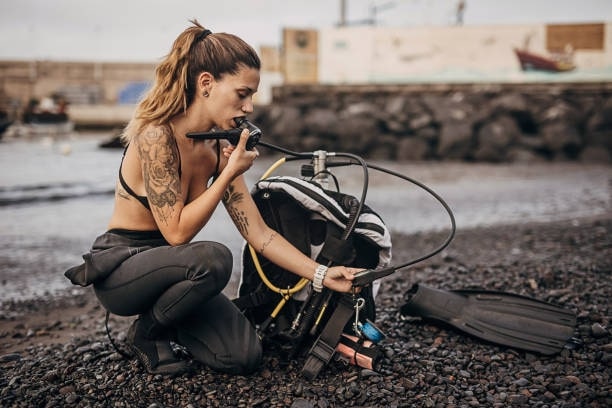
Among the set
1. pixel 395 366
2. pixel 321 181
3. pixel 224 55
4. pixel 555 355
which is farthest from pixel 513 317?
pixel 224 55

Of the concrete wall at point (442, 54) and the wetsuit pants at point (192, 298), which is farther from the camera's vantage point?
the concrete wall at point (442, 54)

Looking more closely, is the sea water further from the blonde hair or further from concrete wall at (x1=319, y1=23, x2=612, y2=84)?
concrete wall at (x1=319, y1=23, x2=612, y2=84)

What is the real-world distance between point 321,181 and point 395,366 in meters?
1.11

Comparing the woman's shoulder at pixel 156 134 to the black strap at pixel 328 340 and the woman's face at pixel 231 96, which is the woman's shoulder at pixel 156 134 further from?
the black strap at pixel 328 340

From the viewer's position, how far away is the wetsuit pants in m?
2.76

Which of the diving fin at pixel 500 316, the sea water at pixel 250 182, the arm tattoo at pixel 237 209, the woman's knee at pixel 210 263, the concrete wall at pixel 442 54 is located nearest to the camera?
the woman's knee at pixel 210 263

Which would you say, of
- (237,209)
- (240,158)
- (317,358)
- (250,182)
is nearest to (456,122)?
(250,182)

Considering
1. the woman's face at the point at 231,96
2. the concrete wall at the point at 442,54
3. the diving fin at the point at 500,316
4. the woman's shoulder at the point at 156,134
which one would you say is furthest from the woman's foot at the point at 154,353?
the concrete wall at the point at 442,54

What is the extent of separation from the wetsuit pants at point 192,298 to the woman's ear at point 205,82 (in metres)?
0.77

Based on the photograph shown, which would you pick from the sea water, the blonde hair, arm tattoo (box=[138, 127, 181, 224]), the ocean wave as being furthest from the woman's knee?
the ocean wave

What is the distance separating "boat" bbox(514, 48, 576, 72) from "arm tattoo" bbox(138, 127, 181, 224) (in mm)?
19722

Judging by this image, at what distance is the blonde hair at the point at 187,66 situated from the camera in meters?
2.75

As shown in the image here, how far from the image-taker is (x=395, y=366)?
3.05 meters

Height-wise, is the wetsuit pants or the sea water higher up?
the wetsuit pants
